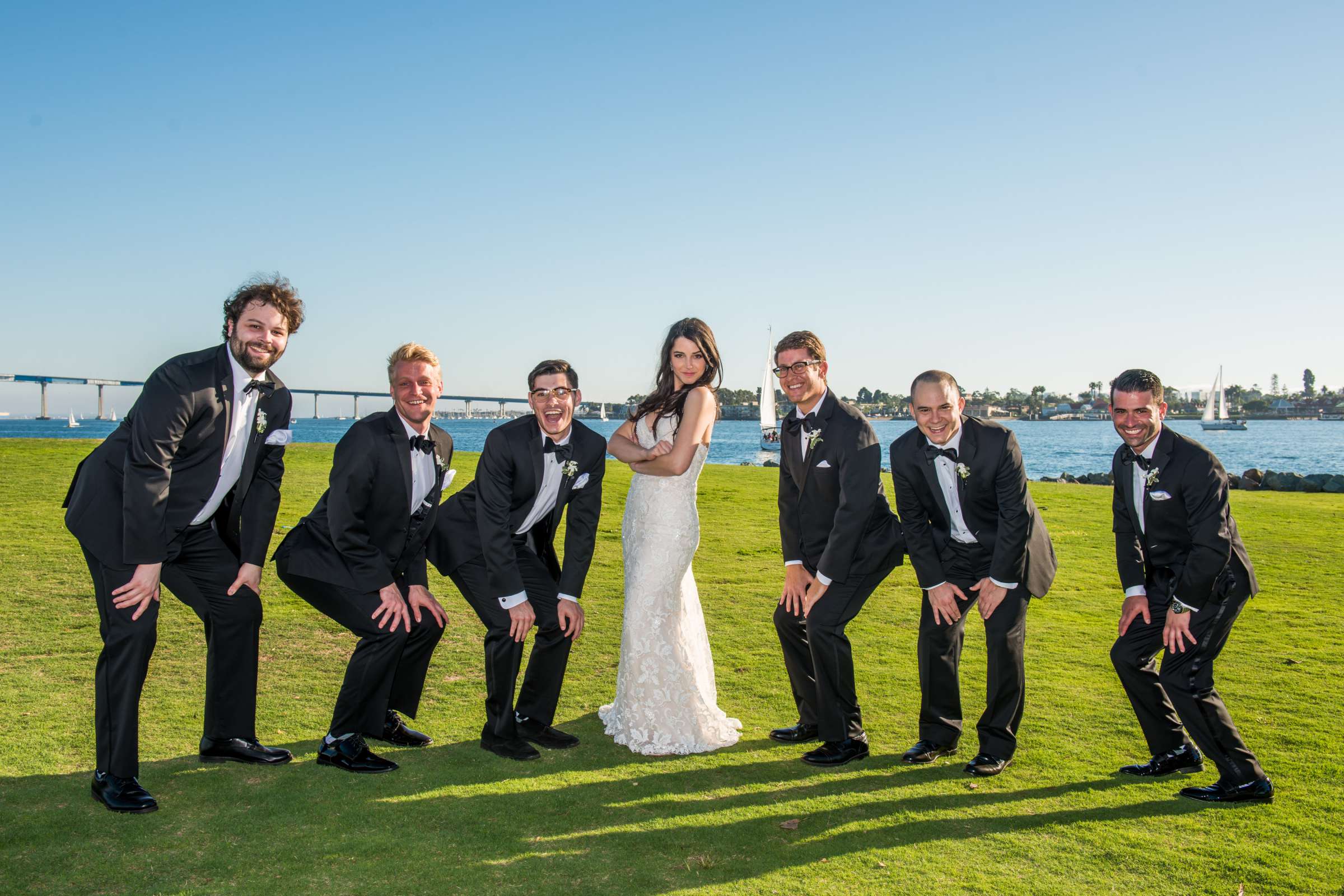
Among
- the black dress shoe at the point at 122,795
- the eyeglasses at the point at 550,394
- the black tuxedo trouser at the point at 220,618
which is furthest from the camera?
the eyeglasses at the point at 550,394

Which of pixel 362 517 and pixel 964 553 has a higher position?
pixel 362 517

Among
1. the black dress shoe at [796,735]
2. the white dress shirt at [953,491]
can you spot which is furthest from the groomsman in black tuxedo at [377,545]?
the white dress shirt at [953,491]

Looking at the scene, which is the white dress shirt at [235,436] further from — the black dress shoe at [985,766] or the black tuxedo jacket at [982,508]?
the black dress shoe at [985,766]

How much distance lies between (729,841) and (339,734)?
2448 millimetres

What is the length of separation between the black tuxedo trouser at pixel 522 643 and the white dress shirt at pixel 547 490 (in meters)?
0.10

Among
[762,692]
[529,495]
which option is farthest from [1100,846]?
[529,495]

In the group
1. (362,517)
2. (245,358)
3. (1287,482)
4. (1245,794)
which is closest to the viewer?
(1245,794)

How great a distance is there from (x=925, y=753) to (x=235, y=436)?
4.61 metres

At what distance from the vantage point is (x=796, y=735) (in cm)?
581

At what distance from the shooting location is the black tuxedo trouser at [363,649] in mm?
5262

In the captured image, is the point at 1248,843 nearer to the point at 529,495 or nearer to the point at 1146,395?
the point at 1146,395

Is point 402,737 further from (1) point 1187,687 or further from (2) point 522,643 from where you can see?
(1) point 1187,687

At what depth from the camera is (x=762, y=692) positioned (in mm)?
6727

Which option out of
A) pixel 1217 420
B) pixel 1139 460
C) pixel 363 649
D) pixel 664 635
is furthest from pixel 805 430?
pixel 1217 420
